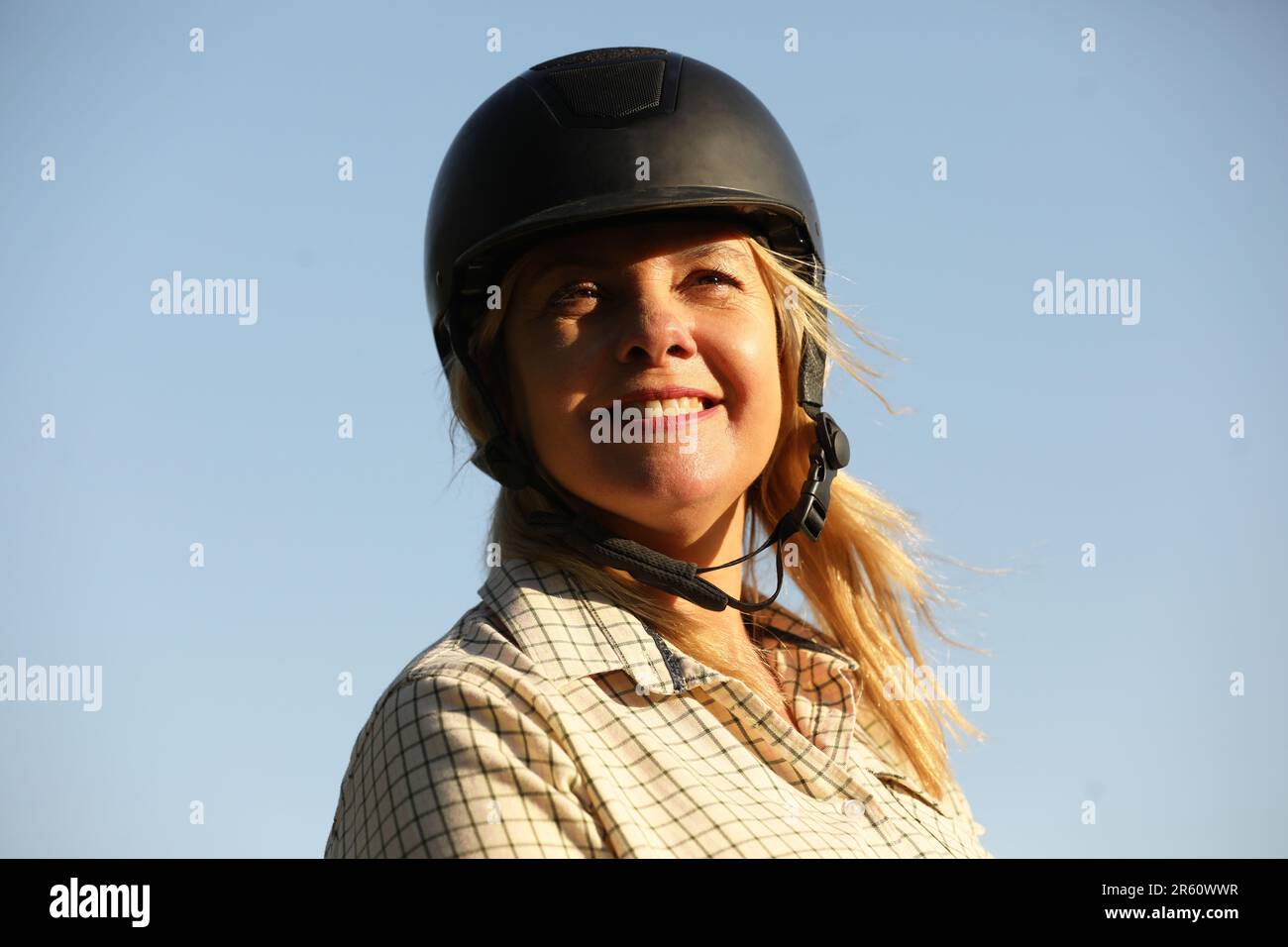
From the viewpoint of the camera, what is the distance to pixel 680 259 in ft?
11.1

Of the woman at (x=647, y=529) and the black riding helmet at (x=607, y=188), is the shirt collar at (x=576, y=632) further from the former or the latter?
the black riding helmet at (x=607, y=188)

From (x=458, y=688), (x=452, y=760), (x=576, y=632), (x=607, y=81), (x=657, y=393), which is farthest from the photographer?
(x=607, y=81)

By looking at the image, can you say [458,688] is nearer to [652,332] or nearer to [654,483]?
[654,483]

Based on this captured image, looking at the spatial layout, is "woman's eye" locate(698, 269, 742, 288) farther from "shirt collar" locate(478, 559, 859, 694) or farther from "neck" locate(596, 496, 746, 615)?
"shirt collar" locate(478, 559, 859, 694)

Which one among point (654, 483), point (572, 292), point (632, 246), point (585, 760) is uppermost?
point (632, 246)

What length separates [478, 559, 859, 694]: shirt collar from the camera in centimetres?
296

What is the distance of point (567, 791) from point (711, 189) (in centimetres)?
172

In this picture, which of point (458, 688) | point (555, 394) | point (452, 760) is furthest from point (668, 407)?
point (452, 760)

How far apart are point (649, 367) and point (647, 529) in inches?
19.5

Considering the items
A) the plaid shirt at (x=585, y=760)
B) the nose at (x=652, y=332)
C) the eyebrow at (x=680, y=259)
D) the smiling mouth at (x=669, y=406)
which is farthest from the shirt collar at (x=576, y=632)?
the eyebrow at (x=680, y=259)

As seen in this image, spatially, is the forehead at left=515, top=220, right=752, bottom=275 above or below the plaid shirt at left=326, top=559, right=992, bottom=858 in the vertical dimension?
above

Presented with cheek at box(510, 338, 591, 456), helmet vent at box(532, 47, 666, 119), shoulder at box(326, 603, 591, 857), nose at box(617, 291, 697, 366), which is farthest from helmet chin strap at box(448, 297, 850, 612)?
helmet vent at box(532, 47, 666, 119)

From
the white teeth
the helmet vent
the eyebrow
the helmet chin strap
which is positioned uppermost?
the helmet vent
